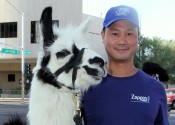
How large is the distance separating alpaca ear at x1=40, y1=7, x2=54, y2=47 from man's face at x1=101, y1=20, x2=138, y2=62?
40 centimetres

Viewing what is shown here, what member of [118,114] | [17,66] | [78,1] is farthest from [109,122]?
[17,66]

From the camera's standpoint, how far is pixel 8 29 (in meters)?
41.0

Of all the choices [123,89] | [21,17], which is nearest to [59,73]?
[123,89]

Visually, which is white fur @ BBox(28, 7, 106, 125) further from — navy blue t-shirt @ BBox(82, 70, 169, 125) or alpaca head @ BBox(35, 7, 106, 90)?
navy blue t-shirt @ BBox(82, 70, 169, 125)

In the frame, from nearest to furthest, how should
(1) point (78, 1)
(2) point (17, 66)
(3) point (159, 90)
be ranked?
1. (3) point (159, 90)
2. (1) point (78, 1)
3. (2) point (17, 66)

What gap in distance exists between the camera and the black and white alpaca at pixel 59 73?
2.58 meters

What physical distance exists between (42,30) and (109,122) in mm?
744

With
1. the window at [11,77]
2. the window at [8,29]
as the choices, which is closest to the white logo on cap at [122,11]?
the window at [8,29]

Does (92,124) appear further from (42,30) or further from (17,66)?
(17,66)

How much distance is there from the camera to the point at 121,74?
285cm

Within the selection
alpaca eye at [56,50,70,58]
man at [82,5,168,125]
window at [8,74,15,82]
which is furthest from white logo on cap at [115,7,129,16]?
window at [8,74,15,82]

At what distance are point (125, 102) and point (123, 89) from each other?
92 mm

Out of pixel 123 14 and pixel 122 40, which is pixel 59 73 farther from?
pixel 123 14

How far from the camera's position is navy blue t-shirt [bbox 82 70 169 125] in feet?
8.82
